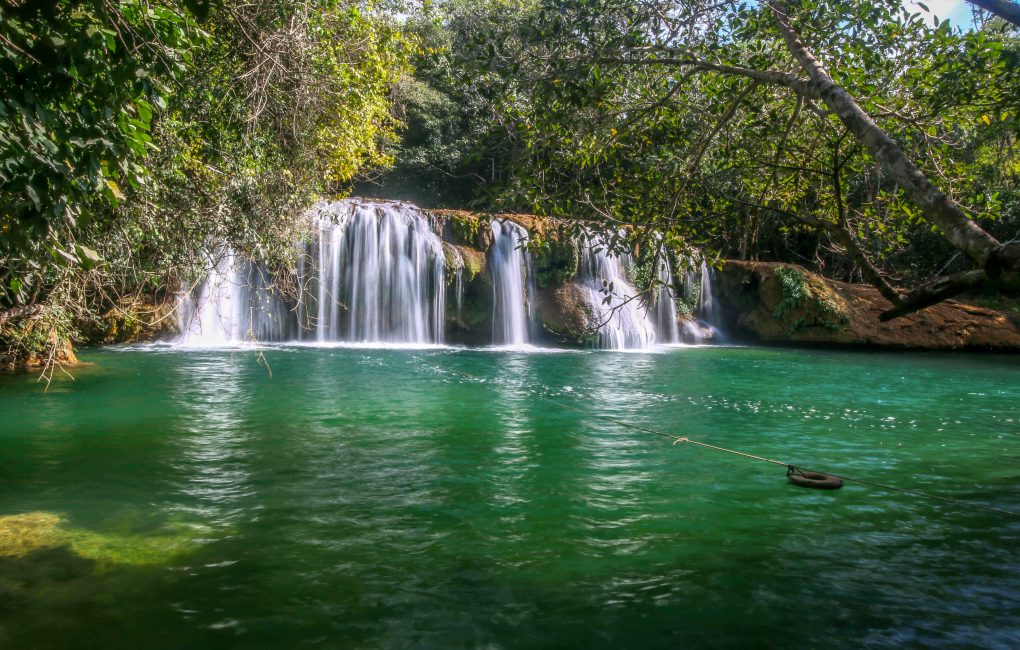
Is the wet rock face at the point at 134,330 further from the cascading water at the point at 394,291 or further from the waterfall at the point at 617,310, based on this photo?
the waterfall at the point at 617,310

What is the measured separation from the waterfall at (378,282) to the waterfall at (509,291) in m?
1.80

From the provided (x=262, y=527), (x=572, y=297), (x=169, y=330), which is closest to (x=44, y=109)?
(x=262, y=527)

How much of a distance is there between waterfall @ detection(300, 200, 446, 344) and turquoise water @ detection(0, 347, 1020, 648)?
11.0 meters

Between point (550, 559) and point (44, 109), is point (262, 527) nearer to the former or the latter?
point (550, 559)

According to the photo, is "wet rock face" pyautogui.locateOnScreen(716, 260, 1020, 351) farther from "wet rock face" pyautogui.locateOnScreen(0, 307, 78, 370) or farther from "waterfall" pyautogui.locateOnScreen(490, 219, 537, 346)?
"wet rock face" pyautogui.locateOnScreen(0, 307, 78, 370)

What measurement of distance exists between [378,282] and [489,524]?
18496mm

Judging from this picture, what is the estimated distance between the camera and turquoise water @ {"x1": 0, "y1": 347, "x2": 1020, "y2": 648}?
4547mm

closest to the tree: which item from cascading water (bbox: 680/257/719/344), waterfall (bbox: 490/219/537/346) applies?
waterfall (bbox: 490/219/537/346)

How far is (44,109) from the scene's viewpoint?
387 centimetres

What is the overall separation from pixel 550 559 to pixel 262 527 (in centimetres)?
237

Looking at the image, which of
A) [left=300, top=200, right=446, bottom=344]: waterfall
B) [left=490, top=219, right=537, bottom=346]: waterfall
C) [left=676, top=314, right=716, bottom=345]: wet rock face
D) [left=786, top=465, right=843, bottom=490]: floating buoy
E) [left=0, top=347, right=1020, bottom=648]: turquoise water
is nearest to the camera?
[left=0, top=347, right=1020, bottom=648]: turquoise water

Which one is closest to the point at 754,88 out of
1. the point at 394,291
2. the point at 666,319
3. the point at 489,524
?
the point at 489,524

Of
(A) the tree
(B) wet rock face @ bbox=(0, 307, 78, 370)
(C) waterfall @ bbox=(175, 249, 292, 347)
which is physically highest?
(A) the tree

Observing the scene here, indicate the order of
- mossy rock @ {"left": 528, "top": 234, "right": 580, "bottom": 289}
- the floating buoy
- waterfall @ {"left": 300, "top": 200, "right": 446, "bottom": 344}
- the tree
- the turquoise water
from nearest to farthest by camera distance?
the turquoise water
the tree
the floating buoy
waterfall @ {"left": 300, "top": 200, "right": 446, "bottom": 344}
mossy rock @ {"left": 528, "top": 234, "right": 580, "bottom": 289}
